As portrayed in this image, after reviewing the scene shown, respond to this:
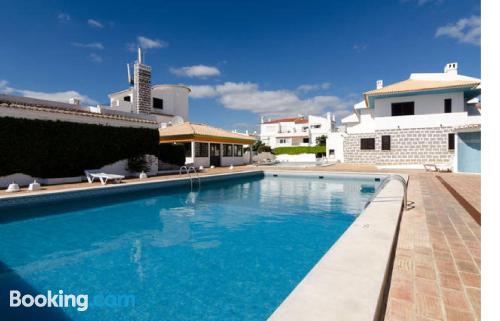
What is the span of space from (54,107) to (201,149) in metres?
11.3

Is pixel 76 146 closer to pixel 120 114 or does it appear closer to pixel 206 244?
pixel 120 114

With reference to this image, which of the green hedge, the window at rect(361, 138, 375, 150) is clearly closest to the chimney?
the window at rect(361, 138, 375, 150)

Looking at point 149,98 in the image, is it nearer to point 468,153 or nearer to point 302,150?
point 302,150

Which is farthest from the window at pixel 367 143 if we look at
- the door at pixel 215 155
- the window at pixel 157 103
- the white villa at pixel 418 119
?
the window at pixel 157 103

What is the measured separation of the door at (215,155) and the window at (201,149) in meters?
0.82

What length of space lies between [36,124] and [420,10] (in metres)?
21.3


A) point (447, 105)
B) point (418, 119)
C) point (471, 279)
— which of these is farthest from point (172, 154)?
point (447, 105)

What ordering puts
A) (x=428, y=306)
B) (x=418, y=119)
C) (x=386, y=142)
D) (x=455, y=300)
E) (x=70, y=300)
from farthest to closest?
(x=386, y=142) → (x=418, y=119) → (x=70, y=300) → (x=455, y=300) → (x=428, y=306)

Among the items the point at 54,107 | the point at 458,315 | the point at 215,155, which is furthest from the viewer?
the point at 215,155

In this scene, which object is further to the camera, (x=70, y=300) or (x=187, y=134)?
(x=187, y=134)

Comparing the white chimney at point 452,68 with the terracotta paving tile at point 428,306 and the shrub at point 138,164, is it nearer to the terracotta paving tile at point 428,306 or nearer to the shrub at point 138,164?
the shrub at point 138,164

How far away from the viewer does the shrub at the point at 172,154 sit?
19156 millimetres

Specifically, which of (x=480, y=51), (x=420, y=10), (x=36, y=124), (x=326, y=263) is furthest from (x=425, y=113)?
(x=36, y=124)

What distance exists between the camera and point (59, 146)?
12.4 metres
